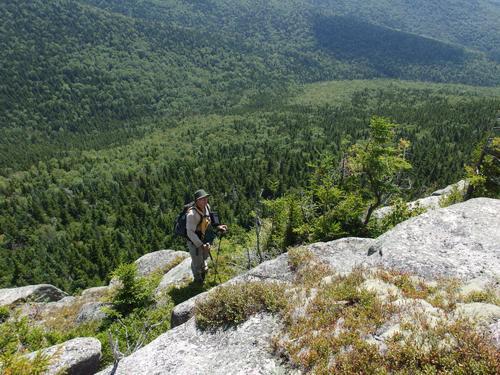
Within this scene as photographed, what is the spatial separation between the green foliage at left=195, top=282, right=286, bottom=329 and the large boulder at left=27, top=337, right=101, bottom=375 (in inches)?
118

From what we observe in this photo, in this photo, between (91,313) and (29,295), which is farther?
(29,295)

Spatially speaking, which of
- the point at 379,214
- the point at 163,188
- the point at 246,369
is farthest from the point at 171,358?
the point at 163,188

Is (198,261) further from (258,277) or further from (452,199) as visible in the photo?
(452,199)

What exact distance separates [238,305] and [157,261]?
48.0 feet

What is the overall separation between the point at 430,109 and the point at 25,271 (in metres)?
197

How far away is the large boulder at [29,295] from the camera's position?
18016 mm

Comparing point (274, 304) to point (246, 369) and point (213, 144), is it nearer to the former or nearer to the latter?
point (246, 369)

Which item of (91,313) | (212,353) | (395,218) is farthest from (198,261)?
(395,218)

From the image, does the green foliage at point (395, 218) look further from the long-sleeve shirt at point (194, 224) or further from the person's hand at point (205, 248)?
the long-sleeve shirt at point (194, 224)

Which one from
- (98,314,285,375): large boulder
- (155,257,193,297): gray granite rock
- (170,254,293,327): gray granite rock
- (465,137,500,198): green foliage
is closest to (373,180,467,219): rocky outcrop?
Answer: (465,137,500,198): green foliage

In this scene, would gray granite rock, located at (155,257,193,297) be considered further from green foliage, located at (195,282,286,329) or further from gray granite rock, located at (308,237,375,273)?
green foliage, located at (195,282,286,329)

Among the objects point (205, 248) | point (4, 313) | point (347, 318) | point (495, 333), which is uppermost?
point (495, 333)

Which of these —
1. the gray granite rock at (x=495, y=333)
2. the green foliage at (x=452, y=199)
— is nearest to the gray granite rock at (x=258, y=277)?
the gray granite rock at (x=495, y=333)

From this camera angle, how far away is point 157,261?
21.0 m
